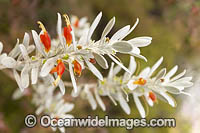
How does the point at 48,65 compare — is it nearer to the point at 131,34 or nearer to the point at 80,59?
the point at 80,59

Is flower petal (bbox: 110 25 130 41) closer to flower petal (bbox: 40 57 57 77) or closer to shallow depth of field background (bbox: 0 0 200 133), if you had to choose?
flower petal (bbox: 40 57 57 77)

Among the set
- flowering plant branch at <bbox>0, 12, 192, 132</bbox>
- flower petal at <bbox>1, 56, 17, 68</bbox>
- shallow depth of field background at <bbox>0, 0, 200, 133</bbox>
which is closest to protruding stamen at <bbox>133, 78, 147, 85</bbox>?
flowering plant branch at <bbox>0, 12, 192, 132</bbox>

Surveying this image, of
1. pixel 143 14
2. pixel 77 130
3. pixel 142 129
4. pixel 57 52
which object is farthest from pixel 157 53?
pixel 57 52

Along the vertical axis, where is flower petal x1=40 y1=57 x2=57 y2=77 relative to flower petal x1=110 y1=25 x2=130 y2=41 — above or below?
below

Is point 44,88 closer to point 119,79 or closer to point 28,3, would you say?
point 119,79

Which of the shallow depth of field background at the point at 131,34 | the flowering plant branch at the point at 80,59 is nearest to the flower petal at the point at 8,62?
the flowering plant branch at the point at 80,59

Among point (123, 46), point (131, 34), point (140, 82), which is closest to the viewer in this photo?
point (123, 46)

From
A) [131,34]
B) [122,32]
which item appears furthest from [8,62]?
[131,34]

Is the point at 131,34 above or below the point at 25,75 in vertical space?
above

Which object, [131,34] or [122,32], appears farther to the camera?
[131,34]
